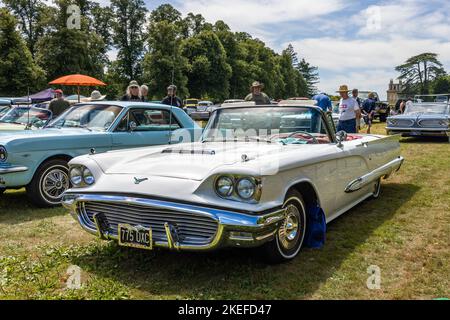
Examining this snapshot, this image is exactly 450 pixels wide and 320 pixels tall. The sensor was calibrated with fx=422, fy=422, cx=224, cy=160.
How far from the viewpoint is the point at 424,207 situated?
532 centimetres

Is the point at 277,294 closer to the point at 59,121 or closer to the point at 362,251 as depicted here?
the point at 362,251

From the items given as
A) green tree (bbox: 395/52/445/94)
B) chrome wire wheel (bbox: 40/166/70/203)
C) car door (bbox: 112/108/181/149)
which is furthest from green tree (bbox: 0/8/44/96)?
green tree (bbox: 395/52/445/94)

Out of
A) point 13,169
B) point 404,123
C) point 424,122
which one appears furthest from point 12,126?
point 424,122

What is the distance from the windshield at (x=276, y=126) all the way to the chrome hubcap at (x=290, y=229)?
3.13 ft

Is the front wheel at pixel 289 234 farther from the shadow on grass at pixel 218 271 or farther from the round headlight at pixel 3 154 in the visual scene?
the round headlight at pixel 3 154

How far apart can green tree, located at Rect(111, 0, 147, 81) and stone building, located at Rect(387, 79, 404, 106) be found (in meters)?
28.7

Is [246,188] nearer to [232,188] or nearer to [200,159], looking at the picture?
[232,188]

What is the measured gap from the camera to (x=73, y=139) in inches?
225

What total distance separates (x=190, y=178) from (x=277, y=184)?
650mm

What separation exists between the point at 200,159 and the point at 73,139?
2.90 m

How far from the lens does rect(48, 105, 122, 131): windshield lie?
6145 millimetres

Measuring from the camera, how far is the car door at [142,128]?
614cm
